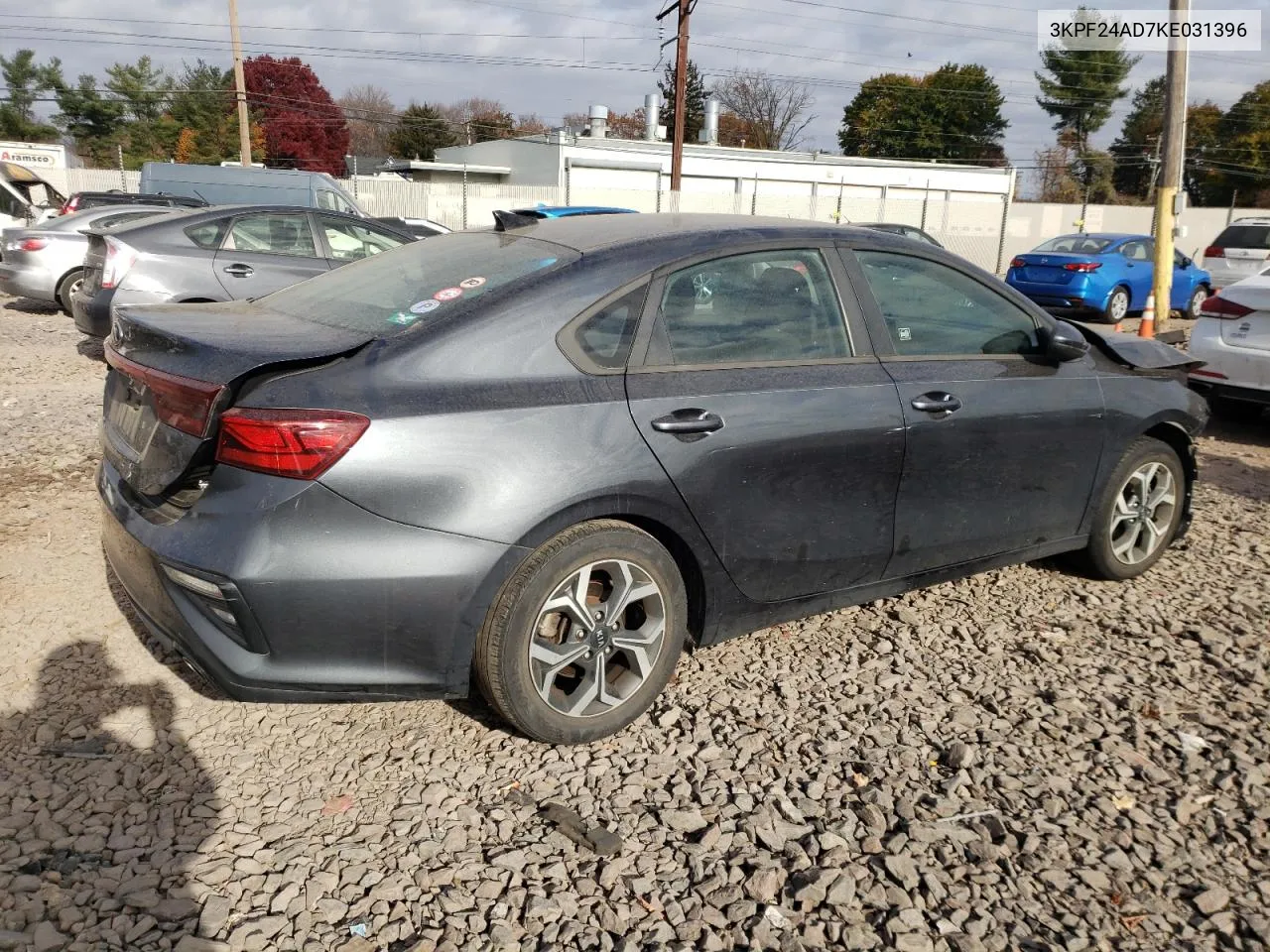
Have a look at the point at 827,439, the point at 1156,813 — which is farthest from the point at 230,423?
the point at 1156,813

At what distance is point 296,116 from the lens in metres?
68.2

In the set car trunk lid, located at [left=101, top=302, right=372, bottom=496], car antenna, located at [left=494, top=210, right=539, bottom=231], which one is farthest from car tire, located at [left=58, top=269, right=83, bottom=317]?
car antenna, located at [left=494, top=210, right=539, bottom=231]

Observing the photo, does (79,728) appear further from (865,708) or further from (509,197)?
(509,197)

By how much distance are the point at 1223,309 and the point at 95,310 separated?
9053 millimetres

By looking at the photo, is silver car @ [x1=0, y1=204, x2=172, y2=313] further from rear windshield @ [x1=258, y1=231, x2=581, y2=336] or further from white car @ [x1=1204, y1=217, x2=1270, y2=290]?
white car @ [x1=1204, y1=217, x2=1270, y2=290]

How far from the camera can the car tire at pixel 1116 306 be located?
15.4 m

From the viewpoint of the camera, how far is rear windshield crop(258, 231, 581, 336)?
10.2 ft

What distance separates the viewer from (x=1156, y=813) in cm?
290

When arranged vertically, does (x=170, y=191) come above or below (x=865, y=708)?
above

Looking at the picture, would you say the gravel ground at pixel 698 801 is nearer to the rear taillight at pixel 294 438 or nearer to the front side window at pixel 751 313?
the rear taillight at pixel 294 438

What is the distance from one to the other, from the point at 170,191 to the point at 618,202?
10.8m

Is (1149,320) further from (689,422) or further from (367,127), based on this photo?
(367,127)

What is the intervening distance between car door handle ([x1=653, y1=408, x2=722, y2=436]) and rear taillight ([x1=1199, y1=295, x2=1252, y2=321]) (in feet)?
19.2

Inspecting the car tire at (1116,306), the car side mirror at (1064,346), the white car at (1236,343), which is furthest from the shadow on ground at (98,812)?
the car tire at (1116,306)
